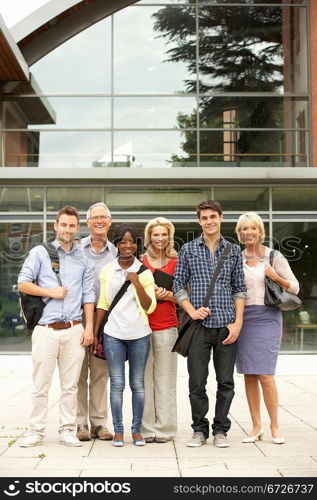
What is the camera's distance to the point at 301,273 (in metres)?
15.6

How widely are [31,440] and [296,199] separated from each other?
10425mm

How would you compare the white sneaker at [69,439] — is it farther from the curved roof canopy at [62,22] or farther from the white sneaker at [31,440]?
the curved roof canopy at [62,22]

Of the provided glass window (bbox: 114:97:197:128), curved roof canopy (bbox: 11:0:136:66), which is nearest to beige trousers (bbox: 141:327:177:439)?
glass window (bbox: 114:97:197:128)

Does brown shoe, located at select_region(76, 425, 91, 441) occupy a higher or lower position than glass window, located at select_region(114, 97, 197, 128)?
lower

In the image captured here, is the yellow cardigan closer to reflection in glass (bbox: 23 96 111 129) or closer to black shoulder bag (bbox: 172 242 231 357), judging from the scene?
black shoulder bag (bbox: 172 242 231 357)

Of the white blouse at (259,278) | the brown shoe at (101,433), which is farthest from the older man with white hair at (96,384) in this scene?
the white blouse at (259,278)

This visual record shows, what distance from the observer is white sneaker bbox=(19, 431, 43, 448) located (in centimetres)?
633

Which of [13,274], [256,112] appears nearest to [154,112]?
[256,112]

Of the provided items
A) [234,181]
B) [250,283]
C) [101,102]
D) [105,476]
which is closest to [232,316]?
[250,283]

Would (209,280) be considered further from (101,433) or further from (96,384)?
(101,433)

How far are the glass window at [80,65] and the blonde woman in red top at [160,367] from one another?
410 inches

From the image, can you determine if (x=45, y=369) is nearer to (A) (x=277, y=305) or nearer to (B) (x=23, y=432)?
(B) (x=23, y=432)

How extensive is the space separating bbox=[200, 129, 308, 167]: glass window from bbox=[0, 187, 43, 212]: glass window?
3402mm

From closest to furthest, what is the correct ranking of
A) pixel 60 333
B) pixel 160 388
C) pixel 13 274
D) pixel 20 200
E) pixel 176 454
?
pixel 176 454
pixel 60 333
pixel 160 388
pixel 13 274
pixel 20 200
